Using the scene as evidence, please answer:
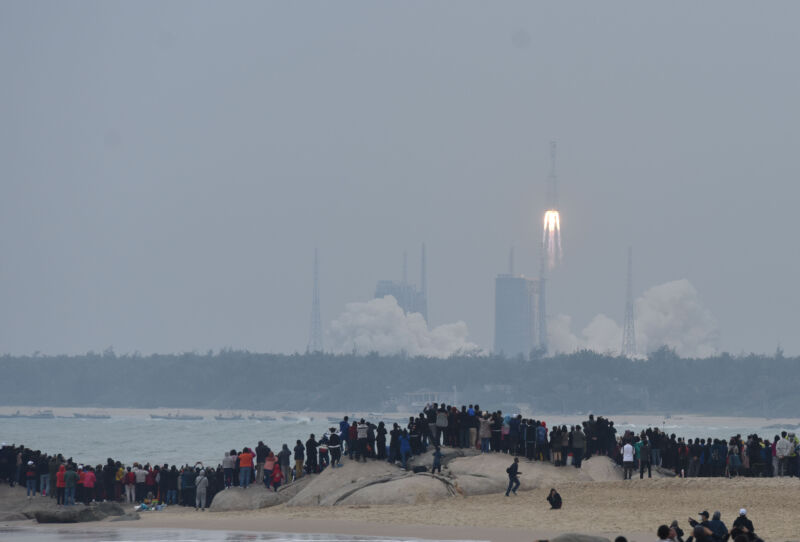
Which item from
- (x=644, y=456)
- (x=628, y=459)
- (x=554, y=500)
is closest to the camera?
(x=554, y=500)

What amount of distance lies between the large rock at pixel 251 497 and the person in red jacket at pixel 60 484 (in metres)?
5.08

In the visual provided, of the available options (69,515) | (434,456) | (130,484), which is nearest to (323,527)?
(434,456)

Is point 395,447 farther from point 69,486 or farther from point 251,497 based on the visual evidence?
point 69,486

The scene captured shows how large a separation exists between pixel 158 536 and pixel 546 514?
1101 centimetres

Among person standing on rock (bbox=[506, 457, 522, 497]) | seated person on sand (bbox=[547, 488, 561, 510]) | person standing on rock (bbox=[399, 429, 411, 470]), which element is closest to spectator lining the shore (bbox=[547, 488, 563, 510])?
seated person on sand (bbox=[547, 488, 561, 510])

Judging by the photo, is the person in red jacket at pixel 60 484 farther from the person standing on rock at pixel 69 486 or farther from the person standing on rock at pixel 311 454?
the person standing on rock at pixel 311 454

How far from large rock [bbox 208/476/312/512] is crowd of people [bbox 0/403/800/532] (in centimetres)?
85

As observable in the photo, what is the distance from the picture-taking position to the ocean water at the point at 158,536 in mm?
34406

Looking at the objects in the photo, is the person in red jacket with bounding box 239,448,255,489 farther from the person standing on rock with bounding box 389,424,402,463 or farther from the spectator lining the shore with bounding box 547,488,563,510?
the spectator lining the shore with bounding box 547,488,563,510

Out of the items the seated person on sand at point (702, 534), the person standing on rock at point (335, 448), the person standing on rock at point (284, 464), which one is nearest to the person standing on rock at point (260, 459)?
the person standing on rock at point (284, 464)

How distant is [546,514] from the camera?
3900 centimetres

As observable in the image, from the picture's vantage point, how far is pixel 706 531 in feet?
82.1

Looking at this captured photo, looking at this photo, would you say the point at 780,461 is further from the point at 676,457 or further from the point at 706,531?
the point at 706,531

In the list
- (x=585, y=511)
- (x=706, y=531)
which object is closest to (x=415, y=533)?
(x=585, y=511)
